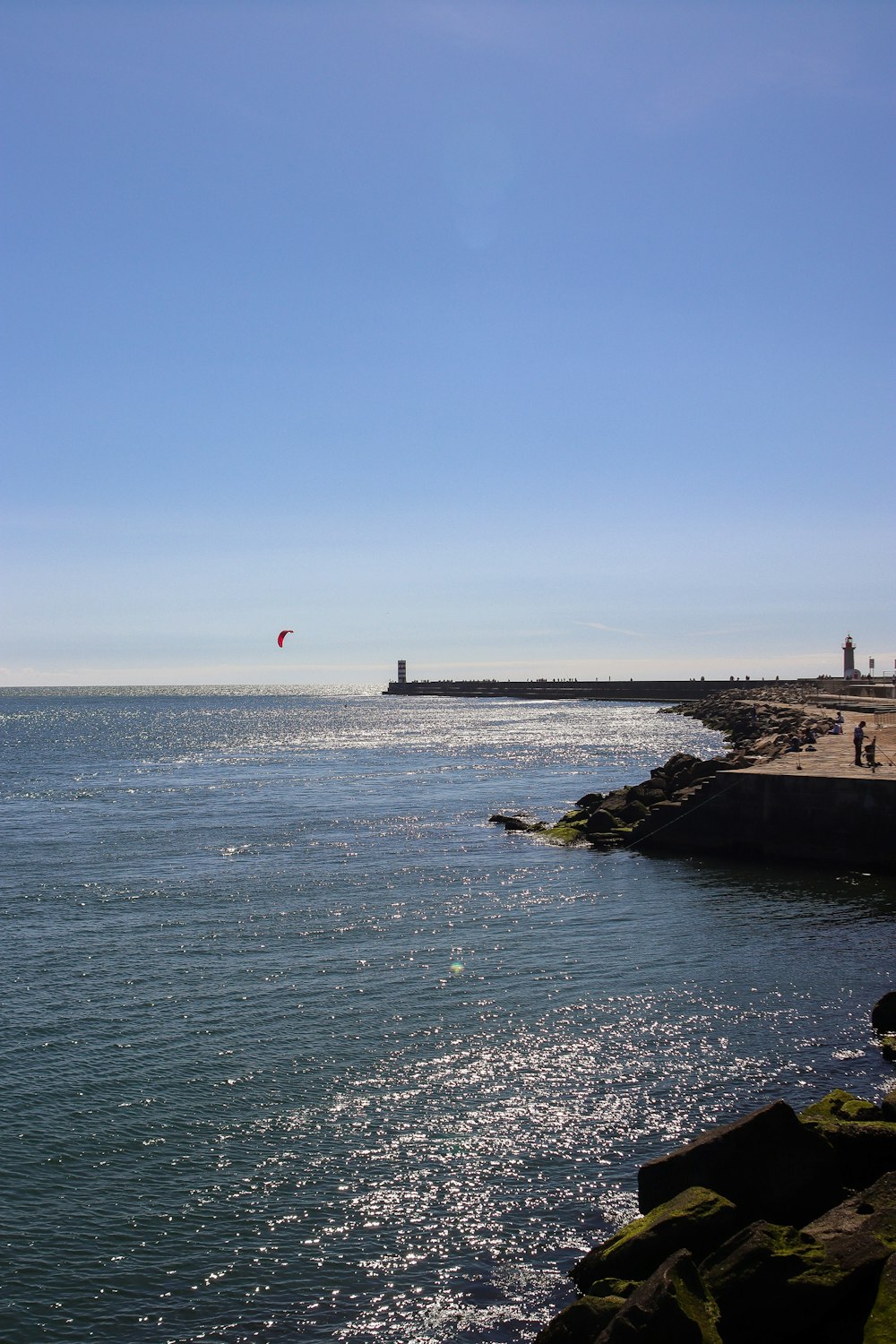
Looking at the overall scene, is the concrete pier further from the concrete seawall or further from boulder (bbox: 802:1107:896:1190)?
boulder (bbox: 802:1107:896:1190)

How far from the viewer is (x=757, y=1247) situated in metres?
8.33

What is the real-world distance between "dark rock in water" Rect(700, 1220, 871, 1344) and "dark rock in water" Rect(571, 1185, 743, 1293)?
50 cm

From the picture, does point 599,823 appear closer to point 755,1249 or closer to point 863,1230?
point 863,1230

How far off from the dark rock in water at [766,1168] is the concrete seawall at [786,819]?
18.9 metres

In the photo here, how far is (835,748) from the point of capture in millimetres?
38562

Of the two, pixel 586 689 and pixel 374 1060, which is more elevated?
pixel 586 689

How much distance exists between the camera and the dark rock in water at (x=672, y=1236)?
888cm

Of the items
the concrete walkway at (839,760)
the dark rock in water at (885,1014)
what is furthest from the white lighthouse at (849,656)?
the dark rock in water at (885,1014)

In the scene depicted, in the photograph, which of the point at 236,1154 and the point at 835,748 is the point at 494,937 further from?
the point at 835,748

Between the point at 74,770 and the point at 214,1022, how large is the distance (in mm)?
54638

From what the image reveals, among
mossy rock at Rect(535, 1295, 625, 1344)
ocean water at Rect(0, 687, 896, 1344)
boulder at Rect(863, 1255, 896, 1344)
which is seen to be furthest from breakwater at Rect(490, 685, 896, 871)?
mossy rock at Rect(535, 1295, 625, 1344)

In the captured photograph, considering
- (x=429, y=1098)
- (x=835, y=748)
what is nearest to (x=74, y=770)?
(x=835, y=748)

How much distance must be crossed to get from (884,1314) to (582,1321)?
2248 millimetres

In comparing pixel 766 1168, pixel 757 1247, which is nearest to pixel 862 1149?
pixel 766 1168
